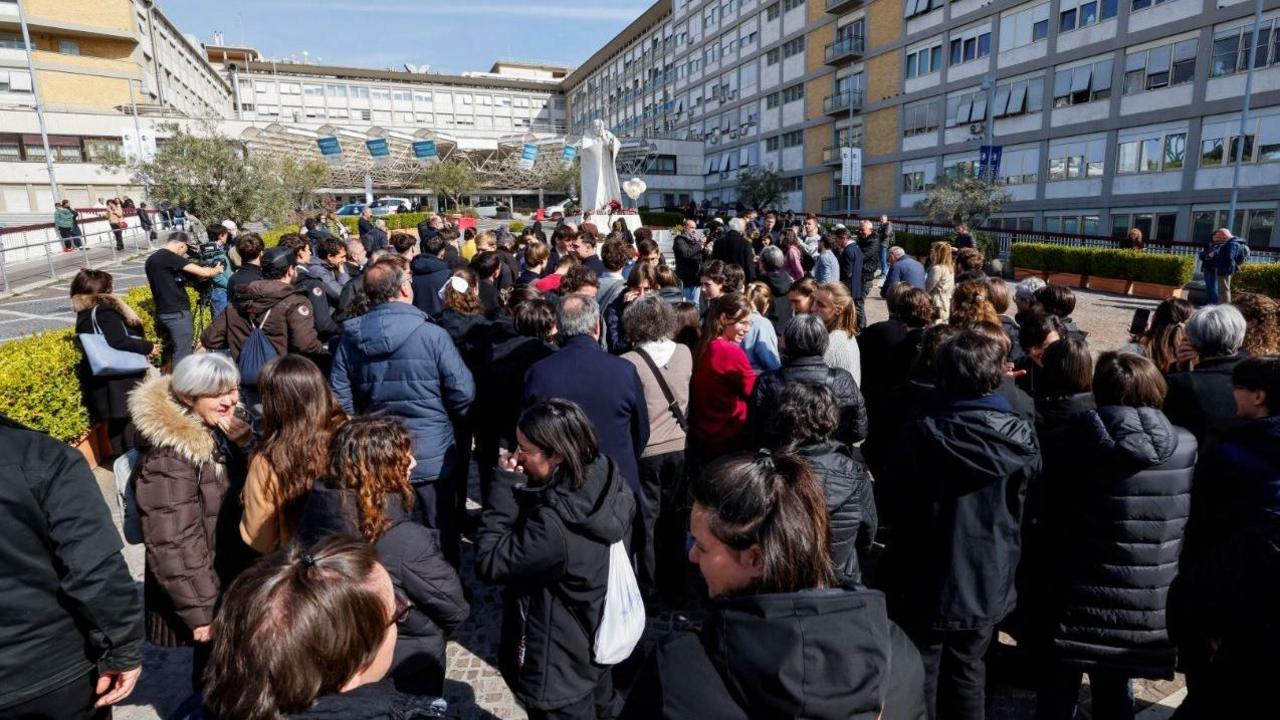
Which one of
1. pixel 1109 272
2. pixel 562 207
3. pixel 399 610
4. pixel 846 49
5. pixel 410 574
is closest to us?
pixel 399 610

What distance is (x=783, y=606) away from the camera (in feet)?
4.23

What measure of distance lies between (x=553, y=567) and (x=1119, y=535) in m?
2.10

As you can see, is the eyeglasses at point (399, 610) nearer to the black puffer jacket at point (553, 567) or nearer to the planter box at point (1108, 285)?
the black puffer jacket at point (553, 567)

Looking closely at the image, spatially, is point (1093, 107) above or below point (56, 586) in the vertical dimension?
above

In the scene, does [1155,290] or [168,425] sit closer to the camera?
[168,425]

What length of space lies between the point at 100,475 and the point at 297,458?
193 inches

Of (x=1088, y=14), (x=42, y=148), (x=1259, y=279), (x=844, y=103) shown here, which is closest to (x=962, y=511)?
(x=1259, y=279)

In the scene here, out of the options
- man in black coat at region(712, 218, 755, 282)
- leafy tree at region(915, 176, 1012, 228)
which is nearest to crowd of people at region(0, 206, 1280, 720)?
man in black coat at region(712, 218, 755, 282)

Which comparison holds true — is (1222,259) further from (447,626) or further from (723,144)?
(723,144)

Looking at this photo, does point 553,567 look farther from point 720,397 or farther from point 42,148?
point 42,148

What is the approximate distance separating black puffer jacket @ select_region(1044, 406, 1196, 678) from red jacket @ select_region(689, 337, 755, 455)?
165 cm

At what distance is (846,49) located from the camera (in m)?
37.3

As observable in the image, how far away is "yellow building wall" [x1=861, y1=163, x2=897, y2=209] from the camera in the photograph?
3603cm

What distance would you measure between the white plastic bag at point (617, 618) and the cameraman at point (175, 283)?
6295 mm
